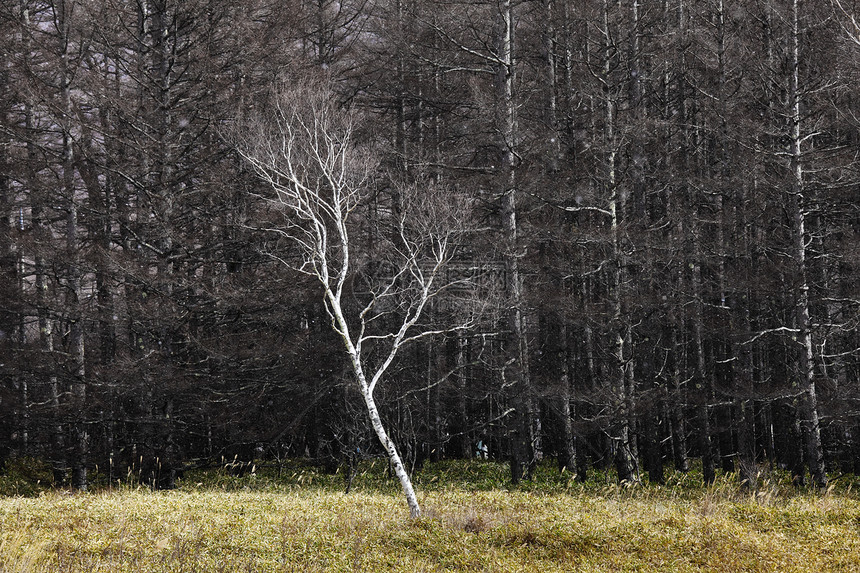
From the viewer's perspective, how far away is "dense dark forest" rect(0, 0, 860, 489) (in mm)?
14453

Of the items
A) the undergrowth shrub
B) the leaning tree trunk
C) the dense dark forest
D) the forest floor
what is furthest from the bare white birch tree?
the undergrowth shrub

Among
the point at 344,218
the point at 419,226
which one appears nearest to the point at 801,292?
the point at 419,226

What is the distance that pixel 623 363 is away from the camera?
14422 mm

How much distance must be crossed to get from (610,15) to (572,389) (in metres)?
8.57

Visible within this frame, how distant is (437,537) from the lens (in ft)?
26.3

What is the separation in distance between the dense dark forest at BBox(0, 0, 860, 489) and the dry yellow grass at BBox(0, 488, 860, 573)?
4.30 m

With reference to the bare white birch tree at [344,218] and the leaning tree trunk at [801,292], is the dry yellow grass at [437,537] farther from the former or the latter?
the leaning tree trunk at [801,292]

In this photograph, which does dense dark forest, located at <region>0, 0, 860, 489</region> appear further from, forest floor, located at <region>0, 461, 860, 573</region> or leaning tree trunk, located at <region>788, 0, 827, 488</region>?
forest floor, located at <region>0, 461, 860, 573</region>

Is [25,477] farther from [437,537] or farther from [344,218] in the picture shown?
[437,537]

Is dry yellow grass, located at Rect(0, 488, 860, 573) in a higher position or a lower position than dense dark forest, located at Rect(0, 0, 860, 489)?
lower

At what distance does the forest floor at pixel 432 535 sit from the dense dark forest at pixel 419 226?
407cm

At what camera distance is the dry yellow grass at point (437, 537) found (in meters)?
6.95

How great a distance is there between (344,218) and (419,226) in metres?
3.41

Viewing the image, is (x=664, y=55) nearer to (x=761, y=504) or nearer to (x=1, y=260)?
(x=761, y=504)
